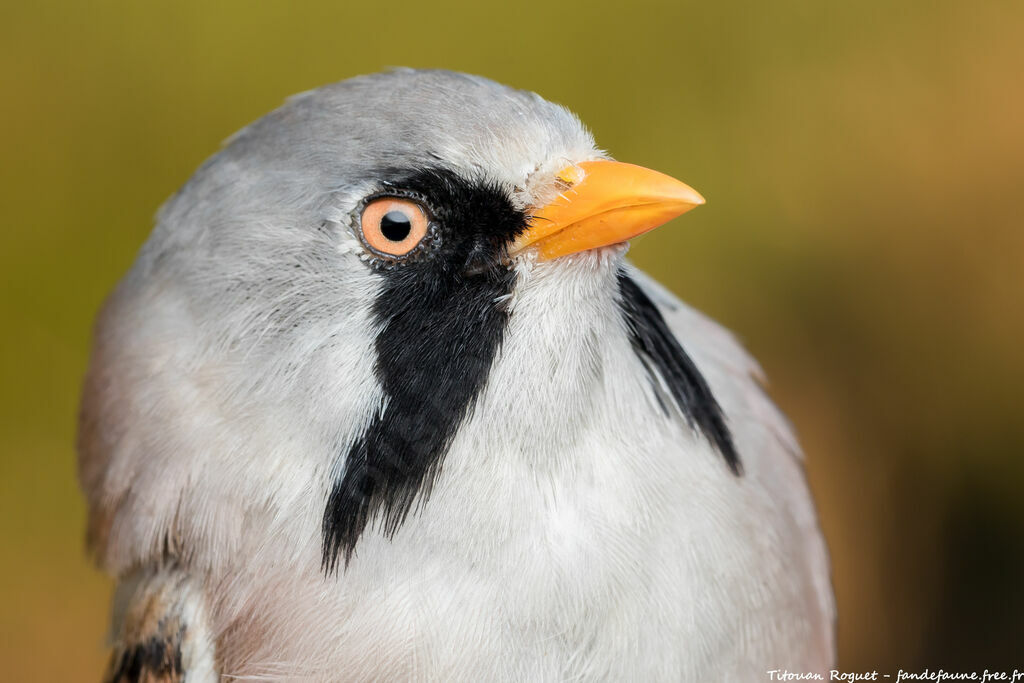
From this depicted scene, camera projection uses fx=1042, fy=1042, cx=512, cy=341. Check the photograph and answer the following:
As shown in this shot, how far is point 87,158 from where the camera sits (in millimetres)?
4168

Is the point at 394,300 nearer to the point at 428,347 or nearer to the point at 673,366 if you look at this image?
the point at 428,347

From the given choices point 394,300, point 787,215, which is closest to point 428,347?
point 394,300

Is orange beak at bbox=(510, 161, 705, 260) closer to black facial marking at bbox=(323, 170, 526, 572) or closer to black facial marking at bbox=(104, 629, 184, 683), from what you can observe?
black facial marking at bbox=(323, 170, 526, 572)

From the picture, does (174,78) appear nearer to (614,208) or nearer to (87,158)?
(87,158)

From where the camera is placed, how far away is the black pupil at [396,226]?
1737mm

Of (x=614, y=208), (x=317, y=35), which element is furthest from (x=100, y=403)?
(x=317, y=35)

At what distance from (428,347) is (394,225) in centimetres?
21

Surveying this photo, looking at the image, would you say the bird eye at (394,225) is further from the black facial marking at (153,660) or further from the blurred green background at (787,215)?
the blurred green background at (787,215)

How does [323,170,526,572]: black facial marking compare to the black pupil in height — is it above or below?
below

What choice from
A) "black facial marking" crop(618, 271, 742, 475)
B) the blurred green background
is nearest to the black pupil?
"black facial marking" crop(618, 271, 742, 475)

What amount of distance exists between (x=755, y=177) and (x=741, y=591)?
253 cm

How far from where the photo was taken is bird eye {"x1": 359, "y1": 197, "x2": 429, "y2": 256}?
174 cm

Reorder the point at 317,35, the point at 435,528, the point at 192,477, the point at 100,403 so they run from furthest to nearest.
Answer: the point at 317,35
the point at 100,403
the point at 192,477
the point at 435,528

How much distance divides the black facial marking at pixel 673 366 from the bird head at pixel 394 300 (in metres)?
0.08
